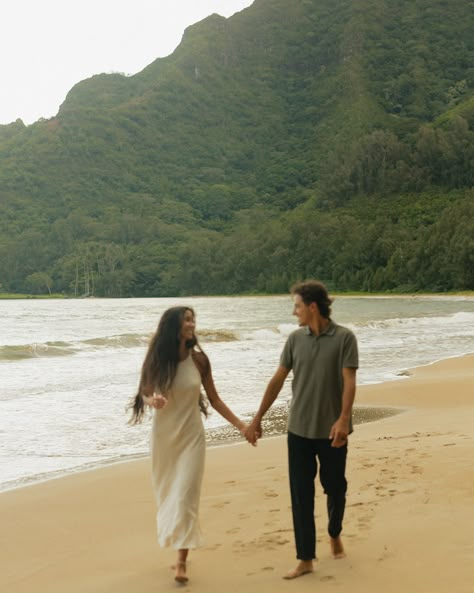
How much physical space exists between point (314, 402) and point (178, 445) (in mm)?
844

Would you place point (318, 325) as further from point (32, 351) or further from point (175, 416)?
point (32, 351)

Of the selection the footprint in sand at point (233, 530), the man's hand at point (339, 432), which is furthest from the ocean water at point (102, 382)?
the man's hand at point (339, 432)

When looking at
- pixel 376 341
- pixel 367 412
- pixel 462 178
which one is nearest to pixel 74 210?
pixel 462 178

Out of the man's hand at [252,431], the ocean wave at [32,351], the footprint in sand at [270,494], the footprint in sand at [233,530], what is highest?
the man's hand at [252,431]

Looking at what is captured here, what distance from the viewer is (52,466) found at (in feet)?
27.8

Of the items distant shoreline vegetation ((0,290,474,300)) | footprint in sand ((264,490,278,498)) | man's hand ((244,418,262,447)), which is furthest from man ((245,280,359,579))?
distant shoreline vegetation ((0,290,474,300))

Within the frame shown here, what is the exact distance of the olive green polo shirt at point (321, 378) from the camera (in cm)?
460

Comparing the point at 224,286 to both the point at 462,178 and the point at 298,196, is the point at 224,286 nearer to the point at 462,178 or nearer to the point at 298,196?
the point at 462,178

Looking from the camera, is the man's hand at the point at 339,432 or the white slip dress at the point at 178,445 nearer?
the man's hand at the point at 339,432

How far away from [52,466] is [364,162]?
5748 inches

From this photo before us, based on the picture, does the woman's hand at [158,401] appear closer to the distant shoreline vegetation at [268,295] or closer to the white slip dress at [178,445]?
the white slip dress at [178,445]

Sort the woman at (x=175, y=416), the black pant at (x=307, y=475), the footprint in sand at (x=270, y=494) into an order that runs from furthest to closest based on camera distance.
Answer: the footprint in sand at (x=270, y=494) < the woman at (x=175, y=416) < the black pant at (x=307, y=475)

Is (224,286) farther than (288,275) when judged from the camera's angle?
Yes

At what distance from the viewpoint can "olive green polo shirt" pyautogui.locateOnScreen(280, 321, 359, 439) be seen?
181 inches
